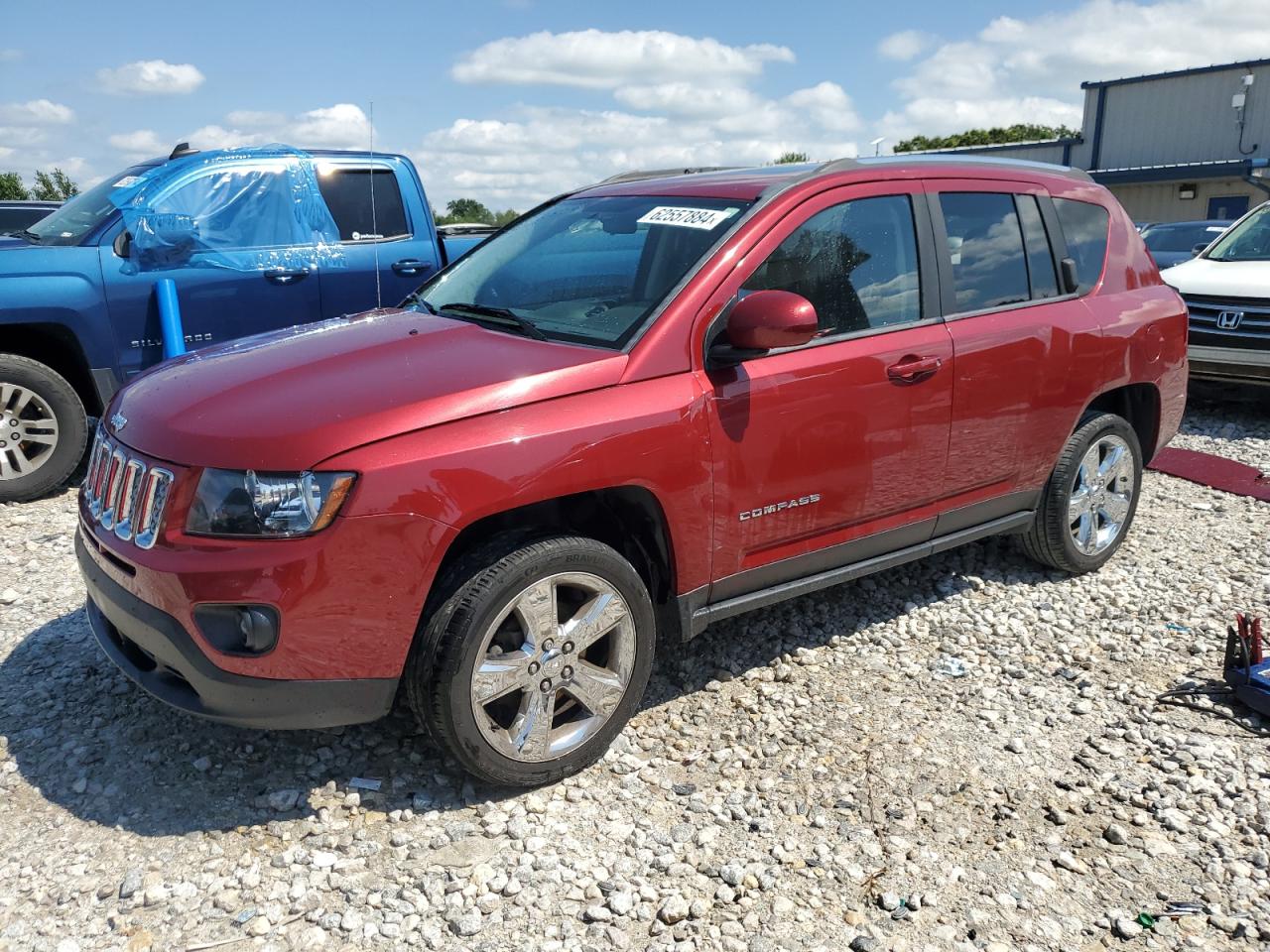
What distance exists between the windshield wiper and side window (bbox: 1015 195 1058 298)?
2215mm

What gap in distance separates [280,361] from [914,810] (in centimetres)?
239

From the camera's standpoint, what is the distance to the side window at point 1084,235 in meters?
4.48

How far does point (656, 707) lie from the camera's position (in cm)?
368

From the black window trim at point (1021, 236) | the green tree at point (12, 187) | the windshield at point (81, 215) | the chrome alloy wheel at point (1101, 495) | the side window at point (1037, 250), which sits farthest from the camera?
the green tree at point (12, 187)

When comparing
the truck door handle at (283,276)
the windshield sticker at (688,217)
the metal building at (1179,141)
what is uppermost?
the metal building at (1179,141)

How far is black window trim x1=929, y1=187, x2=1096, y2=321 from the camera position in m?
3.91

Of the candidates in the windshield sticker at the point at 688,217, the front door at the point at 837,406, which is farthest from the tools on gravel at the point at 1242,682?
the windshield sticker at the point at 688,217

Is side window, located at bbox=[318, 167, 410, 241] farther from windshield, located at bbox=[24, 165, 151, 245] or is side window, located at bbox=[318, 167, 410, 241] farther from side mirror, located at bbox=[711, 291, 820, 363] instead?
side mirror, located at bbox=[711, 291, 820, 363]

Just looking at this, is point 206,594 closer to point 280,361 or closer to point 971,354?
point 280,361

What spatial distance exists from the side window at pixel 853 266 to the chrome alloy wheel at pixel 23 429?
4.47 meters

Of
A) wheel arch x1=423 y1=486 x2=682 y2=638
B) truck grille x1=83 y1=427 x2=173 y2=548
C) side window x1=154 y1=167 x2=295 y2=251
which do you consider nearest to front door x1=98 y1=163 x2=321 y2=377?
side window x1=154 y1=167 x2=295 y2=251

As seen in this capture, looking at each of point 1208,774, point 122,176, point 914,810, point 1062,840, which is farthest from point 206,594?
point 122,176

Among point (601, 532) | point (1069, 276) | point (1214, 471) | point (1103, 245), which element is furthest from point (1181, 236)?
point (601, 532)

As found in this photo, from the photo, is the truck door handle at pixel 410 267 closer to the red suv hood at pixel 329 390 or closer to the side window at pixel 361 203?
the side window at pixel 361 203
